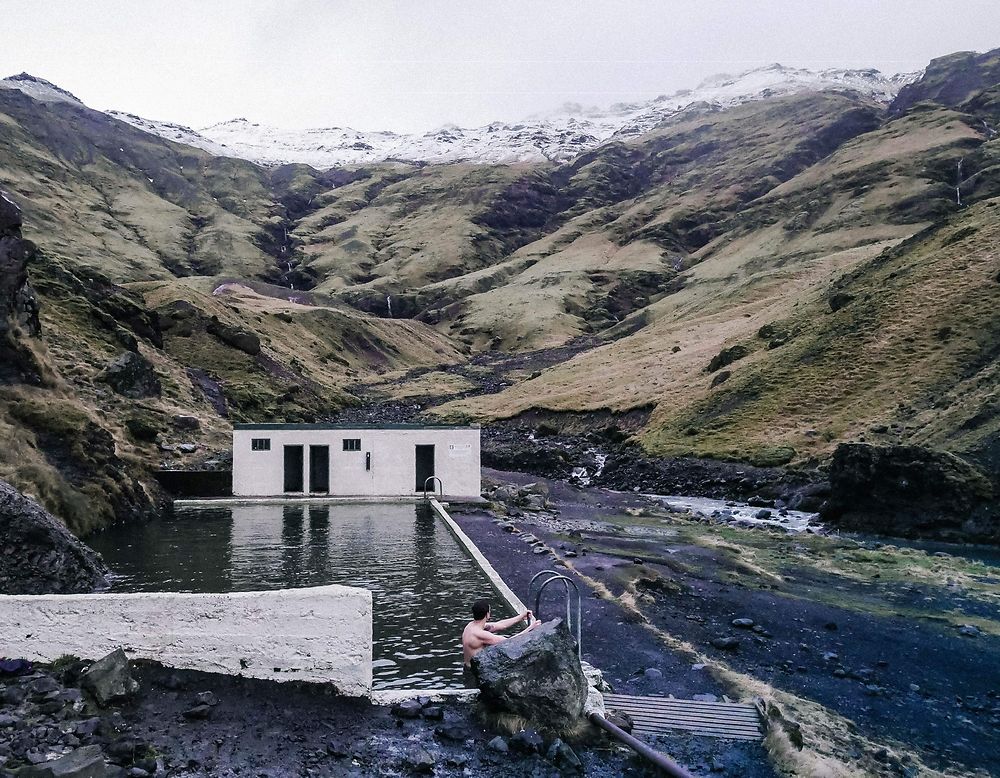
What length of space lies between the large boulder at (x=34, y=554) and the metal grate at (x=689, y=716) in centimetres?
1102

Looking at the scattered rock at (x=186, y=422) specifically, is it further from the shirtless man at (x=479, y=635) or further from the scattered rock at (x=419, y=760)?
the scattered rock at (x=419, y=760)

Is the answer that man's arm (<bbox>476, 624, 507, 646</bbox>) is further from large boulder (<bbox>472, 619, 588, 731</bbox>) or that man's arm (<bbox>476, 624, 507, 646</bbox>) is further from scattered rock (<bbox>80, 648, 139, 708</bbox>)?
scattered rock (<bbox>80, 648, 139, 708</bbox>)

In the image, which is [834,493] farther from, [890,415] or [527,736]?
[527,736]

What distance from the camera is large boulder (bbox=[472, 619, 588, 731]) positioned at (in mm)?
9969

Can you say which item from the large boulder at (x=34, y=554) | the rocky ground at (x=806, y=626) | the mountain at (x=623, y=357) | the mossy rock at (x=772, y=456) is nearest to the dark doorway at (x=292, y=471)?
the mountain at (x=623, y=357)

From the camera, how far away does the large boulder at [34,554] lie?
43.2 feet

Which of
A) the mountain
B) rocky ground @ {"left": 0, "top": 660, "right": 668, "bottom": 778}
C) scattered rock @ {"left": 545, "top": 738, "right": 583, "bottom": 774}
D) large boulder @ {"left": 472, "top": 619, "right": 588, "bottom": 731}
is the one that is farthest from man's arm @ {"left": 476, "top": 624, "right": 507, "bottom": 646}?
the mountain

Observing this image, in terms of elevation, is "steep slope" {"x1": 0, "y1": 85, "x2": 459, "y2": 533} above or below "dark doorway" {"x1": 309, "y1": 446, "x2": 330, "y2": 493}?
above

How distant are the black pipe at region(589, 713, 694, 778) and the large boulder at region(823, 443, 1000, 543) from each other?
2515 cm

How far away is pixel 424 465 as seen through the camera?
3422 cm

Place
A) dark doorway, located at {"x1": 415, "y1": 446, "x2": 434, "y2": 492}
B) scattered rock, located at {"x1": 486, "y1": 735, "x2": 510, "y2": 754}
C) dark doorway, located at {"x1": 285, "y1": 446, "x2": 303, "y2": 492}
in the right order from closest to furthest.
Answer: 1. scattered rock, located at {"x1": 486, "y1": 735, "x2": 510, "y2": 754}
2. dark doorway, located at {"x1": 285, "y1": 446, "x2": 303, "y2": 492}
3. dark doorway, located at {"x1": 415, "y1": 446, "x2": 434, "y2": 492}

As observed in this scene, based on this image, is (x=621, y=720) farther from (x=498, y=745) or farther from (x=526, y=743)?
(x=498, y=745)

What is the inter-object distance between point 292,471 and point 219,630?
2323cm

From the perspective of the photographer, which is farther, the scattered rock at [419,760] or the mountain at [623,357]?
the mountain at [623,357]
